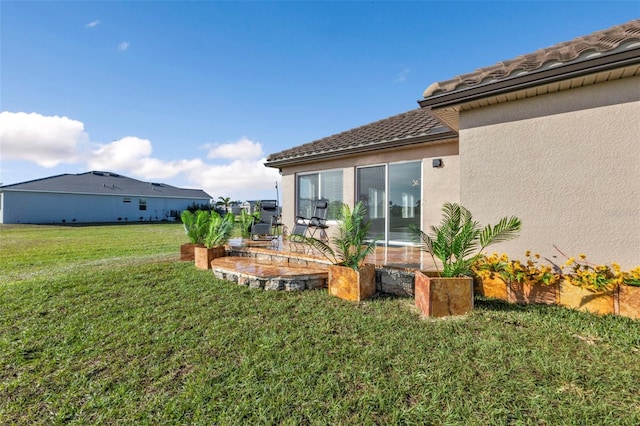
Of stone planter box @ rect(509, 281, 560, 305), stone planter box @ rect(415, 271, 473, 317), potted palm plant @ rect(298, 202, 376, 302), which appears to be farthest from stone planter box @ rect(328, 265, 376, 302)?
stone planter box @ rect(509, 281, 560, 305)

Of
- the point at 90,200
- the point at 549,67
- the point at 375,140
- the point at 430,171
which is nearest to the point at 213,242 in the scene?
the point at 375,140

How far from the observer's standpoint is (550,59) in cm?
407

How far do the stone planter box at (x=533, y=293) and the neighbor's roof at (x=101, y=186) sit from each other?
41.1 metres

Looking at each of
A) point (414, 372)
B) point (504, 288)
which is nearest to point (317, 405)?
point (414, 372)

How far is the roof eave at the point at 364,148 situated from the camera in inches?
269

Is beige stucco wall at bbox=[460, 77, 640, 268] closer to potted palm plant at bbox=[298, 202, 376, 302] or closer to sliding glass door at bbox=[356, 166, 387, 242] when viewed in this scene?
potted palm plant at bbox=[298, 202, 376, 302]

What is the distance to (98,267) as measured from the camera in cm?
803

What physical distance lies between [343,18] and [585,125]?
375 inches

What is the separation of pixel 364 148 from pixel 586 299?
5.90 meters

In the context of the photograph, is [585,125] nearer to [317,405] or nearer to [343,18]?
[317,405]

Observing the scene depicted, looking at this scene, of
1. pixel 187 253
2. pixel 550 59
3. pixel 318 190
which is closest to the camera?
pixel 550 59

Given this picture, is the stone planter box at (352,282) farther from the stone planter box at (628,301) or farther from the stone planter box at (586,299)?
the stone planter box at (628,301)

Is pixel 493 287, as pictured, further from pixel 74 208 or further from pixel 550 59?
pixel 74 208

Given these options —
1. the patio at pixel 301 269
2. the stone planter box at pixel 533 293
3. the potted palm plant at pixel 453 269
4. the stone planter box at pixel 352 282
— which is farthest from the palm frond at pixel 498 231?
the stone planter box at pixel 352 282
